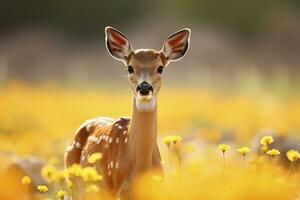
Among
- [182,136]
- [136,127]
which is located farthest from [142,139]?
[182,136]

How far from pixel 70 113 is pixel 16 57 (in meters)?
12.9

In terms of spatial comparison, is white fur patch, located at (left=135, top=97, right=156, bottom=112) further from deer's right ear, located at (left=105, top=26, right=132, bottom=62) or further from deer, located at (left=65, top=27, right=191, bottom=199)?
deer's right ear, located at (left=105, top=26, right=132, bottom=62)

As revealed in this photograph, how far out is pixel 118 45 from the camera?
10062mm

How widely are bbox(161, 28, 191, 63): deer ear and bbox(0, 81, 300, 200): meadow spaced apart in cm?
79

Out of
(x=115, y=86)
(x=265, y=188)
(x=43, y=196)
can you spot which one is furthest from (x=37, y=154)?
(x=115, y=86)

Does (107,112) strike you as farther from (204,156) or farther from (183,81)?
(183,81)

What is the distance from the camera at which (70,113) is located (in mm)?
→ 19094

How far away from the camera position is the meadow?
874 centimetres

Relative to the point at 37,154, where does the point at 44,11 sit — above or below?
above

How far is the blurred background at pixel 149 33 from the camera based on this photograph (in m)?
29.9

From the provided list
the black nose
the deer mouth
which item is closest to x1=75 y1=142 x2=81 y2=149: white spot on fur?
the deer mouth

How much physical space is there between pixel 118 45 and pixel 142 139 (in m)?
1.05

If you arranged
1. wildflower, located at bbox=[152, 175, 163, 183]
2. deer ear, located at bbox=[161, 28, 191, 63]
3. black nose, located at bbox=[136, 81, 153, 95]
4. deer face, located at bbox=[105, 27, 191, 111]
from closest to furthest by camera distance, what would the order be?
wildflower, located at bbox=[152, 175, 163, 183]
black nose, located at bbox=[136, 81, 153, 95]
deer face, located at bbox=[105, 27, 191, 111]
deer ear, located at bbox=[161, 28, 191, 63]

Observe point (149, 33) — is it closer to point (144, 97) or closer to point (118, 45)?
point (118, 45)
